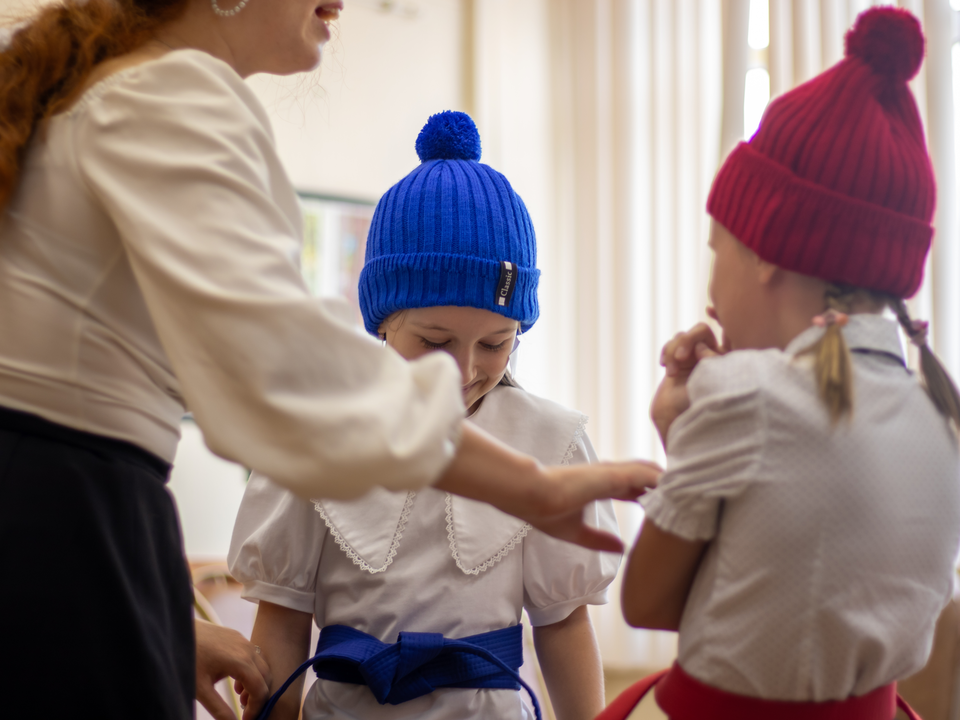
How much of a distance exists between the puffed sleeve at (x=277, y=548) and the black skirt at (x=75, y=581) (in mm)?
405

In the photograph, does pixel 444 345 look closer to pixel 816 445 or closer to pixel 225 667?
pixel 225 667

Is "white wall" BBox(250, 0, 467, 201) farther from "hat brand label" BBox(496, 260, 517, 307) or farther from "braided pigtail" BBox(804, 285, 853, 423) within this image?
"braided pigtail" BBox(804, 285, 853, 423)

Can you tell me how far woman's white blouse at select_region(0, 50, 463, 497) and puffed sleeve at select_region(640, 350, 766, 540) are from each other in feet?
0.67

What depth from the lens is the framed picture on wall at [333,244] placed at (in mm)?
2902

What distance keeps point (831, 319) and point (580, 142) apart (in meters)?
2.52

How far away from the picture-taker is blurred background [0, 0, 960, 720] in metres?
2.61

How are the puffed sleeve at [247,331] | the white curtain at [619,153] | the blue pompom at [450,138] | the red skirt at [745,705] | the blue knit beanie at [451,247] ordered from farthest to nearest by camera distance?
the white curtain at [619,153] < the blue pompom at [450,138] < the blue knit beanie at [451,247] < the red skirt at [745,705] < the puffed sleeve at [247,331]

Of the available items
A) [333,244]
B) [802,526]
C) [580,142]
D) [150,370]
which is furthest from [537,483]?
[580,142]

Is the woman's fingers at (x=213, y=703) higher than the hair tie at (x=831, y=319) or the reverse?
the reverse

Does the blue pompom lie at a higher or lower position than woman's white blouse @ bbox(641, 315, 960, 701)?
higher

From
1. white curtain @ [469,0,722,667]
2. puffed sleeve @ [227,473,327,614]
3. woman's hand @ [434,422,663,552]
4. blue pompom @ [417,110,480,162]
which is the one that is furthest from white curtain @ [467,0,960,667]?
woman's hand @ [434,422,663,552]

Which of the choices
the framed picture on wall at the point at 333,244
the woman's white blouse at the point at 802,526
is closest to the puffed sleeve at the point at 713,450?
the woman's white blouse at the point at 802,526

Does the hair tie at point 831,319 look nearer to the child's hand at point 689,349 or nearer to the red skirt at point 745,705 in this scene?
the child's hand at point 689,349

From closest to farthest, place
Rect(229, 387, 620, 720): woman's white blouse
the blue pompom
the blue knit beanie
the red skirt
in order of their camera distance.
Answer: the red skirt, Rect(229, 387, 620, 720): woman's white blouse, the blue knit beanie, the blue pompom
